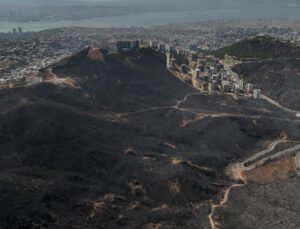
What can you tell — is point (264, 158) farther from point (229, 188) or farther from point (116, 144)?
point (116, 144)

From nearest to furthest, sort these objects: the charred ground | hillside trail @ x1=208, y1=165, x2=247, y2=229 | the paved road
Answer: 1. the charred ground
2. hillside trail @ x1=208, y1=165, x2=247, y2=229
3. the paved road

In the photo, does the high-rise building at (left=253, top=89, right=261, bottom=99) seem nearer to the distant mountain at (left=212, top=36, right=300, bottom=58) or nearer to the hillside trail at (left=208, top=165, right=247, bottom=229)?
the distant mountain at (left=212, top=36, right=300, bottom=58)

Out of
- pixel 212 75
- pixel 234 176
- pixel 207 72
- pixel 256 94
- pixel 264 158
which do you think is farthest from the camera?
pixel 207 72

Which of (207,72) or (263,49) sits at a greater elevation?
(263,49)

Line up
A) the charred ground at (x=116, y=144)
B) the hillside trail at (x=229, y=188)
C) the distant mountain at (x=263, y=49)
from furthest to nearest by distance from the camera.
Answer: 1. the distant mountain at (x=263, y=49)
2. the hillside trail at (x=229, y=188)
3. the charred ground at (x=116, y=144)

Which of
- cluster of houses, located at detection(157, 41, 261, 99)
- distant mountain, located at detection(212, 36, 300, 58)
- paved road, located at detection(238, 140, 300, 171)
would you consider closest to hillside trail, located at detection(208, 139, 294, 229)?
paved road, located at detection(238, 140, 300, 171)

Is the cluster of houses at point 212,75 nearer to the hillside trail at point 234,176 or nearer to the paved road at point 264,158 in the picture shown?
the paved road at point 264,158

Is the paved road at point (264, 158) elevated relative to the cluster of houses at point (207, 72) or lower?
lower

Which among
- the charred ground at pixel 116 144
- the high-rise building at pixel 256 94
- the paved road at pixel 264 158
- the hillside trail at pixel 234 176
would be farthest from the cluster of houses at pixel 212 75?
the hillside trail at pixel 234 176

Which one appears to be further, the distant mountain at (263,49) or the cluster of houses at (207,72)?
the distant mountain at (263,49)

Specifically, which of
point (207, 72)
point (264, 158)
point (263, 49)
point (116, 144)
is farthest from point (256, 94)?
point (116, 144)
